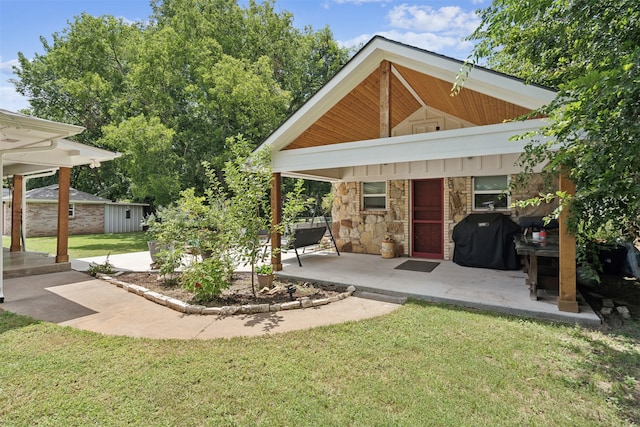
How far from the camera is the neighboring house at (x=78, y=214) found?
16.5 m

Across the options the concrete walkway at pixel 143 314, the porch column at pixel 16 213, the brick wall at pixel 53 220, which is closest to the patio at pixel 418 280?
the concrete walkway at pixel 143 314

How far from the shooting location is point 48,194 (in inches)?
674

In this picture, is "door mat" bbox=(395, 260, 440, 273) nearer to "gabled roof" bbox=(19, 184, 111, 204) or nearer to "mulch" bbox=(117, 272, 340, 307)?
"mulch" bbox=(117, 272, 340, 307)

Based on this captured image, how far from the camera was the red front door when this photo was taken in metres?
8.80

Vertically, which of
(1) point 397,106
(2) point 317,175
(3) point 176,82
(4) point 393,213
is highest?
(3) point 176,82

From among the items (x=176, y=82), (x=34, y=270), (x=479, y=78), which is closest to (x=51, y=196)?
(x=176, y=82)

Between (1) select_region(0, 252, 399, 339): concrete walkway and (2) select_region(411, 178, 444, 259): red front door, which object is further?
(2) select_region(411, 178, 444, 259): red front door

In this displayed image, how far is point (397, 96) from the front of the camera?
695cm

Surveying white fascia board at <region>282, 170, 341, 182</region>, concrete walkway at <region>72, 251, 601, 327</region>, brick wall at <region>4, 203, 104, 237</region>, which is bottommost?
concrete walkway at <region>72, 251, 601, 327</region>

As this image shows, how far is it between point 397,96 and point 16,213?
12.5 meters

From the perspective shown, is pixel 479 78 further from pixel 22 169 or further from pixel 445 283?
pixel 22 169

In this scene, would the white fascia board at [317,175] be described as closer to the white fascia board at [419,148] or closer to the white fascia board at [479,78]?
the white fascia board at [419,148]

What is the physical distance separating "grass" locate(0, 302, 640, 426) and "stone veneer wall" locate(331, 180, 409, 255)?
5296 mm

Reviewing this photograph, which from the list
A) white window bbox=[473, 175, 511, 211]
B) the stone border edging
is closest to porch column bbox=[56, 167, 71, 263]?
the stone border edging
